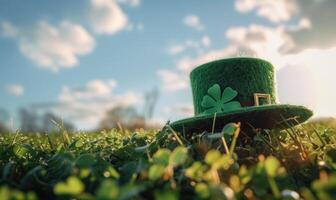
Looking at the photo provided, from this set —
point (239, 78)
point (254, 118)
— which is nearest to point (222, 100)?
point (239, 78)

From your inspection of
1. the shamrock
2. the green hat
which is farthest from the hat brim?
the shamrock

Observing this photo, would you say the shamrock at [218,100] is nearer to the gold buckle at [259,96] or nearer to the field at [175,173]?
the gold buckle at [259,96]

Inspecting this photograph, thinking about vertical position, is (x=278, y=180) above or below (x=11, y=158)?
below

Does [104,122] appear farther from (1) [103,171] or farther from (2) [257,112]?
(1) [103,171]

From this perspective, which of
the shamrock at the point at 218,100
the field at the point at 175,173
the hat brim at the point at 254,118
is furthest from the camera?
the shamrock at the point at 218,100

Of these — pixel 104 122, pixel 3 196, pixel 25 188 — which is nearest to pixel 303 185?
pixel 25 188

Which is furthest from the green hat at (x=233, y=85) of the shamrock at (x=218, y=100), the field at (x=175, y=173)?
the field at (x=175, y=173)
